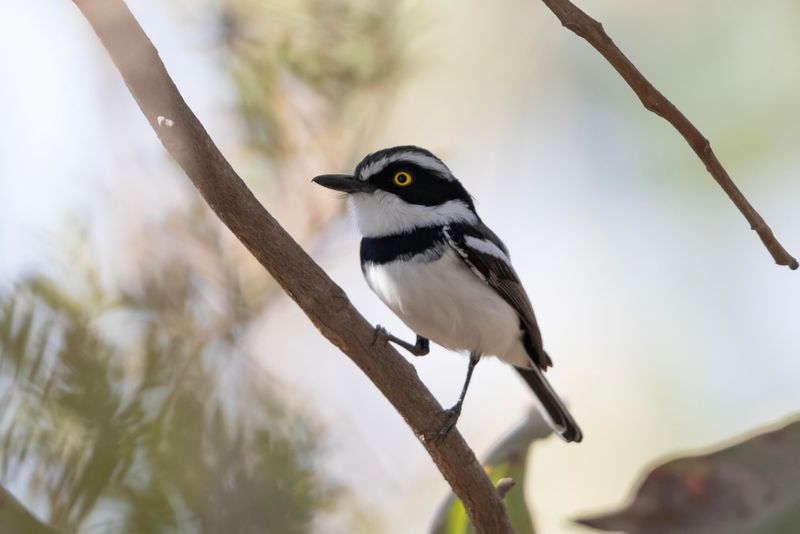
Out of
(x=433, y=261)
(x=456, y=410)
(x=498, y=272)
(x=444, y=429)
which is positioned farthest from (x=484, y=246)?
(x=444, y=429)

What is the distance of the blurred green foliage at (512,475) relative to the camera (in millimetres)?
1773

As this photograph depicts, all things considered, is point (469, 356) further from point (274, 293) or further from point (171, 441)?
point (171, 441)

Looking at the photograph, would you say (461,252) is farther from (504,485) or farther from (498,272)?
(504,485)

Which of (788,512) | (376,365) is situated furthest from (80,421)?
(376,365)

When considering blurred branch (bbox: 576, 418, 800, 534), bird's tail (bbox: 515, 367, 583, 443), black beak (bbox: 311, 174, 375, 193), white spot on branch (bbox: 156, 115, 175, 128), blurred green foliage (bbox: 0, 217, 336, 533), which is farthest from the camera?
bird's tail (bbox: 515, 367, 583, 443)

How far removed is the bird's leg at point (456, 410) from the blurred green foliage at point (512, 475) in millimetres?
99

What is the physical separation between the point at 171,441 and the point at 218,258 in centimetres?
58

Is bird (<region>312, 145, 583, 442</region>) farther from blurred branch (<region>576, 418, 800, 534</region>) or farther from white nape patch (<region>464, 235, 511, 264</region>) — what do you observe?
blurred branch (<region>576, 418, 800, 534</region>)

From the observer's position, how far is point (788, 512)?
110 centimetres

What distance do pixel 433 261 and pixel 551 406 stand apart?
2.40 feet

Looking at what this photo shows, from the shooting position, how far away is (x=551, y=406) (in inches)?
121

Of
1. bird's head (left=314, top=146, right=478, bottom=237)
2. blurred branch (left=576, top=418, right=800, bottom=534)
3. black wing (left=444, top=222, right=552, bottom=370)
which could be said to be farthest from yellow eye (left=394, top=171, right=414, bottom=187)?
blurred branch (left=576, top=418, right=800, bottom=534)

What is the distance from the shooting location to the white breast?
2662 mm

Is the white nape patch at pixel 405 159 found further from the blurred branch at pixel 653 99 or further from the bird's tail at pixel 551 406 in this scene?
the blurred branch at pixel 653 99
